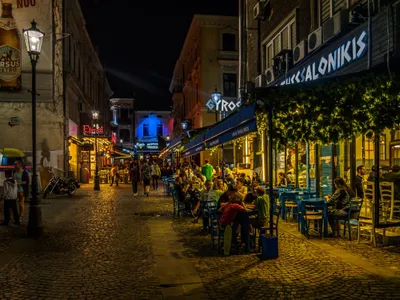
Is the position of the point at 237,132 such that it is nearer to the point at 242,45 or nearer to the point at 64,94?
the point at 242,45

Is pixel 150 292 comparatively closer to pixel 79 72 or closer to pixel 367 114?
pixel 367 114

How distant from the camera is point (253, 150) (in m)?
21.2

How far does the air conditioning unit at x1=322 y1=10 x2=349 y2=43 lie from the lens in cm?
1148

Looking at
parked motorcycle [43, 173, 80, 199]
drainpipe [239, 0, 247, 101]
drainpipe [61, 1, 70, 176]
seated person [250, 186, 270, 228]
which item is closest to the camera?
seated person [250, 186, 270, 228]

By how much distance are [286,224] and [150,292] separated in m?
6.35

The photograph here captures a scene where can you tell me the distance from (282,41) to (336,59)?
6.21 metres

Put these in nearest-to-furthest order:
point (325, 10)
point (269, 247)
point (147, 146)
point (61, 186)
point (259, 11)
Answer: point (269, 247), point (325, 10), point (259, 11), point (61, 186), point (147, 146)

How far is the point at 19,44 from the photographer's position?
968 inches

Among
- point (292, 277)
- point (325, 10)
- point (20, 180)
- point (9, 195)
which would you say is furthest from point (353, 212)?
point (20, 180)

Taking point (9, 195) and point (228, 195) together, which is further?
point (9, 195)

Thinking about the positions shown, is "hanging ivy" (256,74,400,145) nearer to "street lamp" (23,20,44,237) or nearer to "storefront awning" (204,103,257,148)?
"storefront awning" (204,103,257,148)

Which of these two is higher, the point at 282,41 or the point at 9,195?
the point at 282,41

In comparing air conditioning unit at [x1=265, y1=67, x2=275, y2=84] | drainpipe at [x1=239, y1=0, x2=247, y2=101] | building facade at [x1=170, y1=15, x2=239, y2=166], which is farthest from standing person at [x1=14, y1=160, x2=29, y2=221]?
building facade at [x1=170, y1=15, x2=239, y2=166]

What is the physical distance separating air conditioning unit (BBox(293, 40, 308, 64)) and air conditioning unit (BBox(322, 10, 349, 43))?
6.05ft
